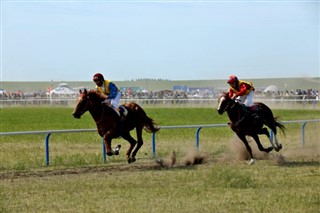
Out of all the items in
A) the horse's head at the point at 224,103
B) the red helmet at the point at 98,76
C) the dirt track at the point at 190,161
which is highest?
the red helmet at the point at 98,76

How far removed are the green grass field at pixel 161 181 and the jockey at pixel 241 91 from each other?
4.51ft

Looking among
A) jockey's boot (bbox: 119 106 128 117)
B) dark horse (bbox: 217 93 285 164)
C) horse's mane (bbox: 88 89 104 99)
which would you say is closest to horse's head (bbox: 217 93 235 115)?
dark horse (bbox: 217 93 285 164)

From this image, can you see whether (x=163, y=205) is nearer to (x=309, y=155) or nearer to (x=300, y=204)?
(x=300, y=204)

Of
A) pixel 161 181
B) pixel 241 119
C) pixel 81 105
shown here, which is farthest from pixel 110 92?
pixel 161 181

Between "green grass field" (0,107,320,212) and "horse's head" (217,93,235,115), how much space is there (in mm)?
1273

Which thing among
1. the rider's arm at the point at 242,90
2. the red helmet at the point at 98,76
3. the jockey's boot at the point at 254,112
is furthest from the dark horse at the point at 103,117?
the jockey's boot at the point at 254,112

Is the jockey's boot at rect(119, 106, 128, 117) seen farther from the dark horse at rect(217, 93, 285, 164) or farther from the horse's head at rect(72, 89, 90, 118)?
the dark horse at rect(217, 93, 285, 164)

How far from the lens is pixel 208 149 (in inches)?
787

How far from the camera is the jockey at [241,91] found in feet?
56.2

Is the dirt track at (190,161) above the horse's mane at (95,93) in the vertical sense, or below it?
below

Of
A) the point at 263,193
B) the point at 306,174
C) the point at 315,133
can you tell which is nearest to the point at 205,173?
the point at 306,174

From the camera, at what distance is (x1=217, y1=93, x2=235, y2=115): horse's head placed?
16484 mm

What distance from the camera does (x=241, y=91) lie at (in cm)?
1709

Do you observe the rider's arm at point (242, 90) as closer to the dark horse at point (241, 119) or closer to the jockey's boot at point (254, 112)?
the dark horse at point (241, 119)
